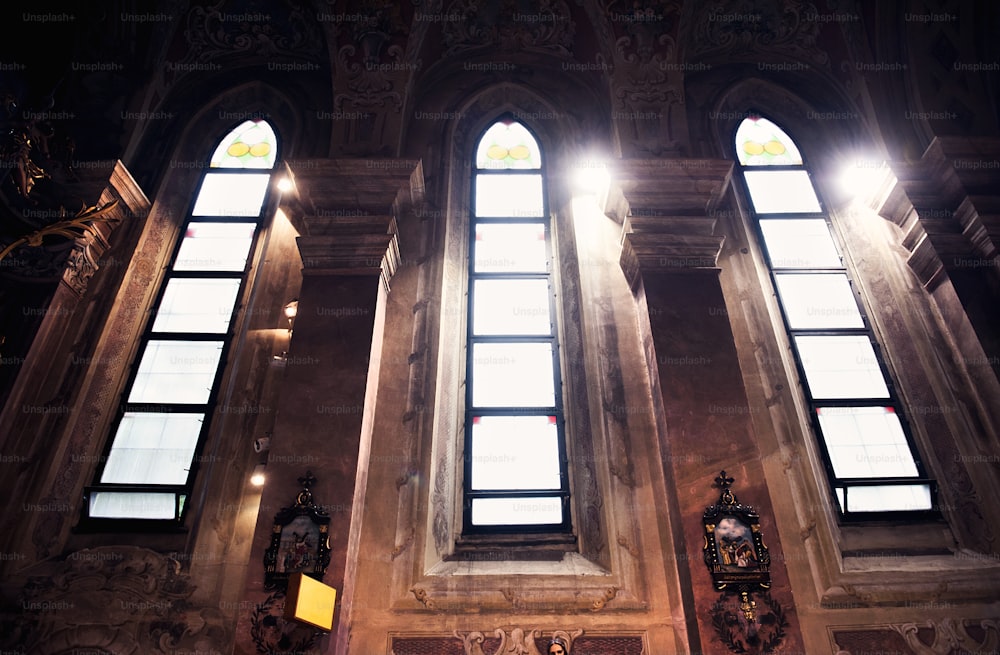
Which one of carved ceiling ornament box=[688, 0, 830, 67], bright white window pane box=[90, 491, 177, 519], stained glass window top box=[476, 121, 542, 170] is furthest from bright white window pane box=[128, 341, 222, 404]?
carved ceiling ornament box=[688, 0, 830, 67]

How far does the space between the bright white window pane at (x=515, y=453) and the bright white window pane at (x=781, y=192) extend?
3.45 metres

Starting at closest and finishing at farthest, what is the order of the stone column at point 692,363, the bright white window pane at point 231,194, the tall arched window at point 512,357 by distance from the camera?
the stone column at point 692,363 < the tall arched window at point 512,357 < the bright white window pane at point 231,194

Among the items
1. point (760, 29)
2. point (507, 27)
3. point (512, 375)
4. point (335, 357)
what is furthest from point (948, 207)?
point (335, 357)

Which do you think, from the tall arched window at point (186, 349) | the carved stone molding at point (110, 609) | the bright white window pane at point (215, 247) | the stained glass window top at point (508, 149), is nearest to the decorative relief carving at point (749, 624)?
the carved stone molding at point (110, 609)

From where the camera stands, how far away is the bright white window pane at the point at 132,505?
190 inches

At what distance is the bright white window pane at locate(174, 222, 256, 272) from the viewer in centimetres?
623

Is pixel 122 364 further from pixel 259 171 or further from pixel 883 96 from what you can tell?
pixel 883 96

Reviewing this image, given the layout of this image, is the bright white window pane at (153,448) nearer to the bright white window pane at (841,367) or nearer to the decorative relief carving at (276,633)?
the decorative relief carving at (276,633)

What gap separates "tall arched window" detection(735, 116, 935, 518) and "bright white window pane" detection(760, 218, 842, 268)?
0.03 ft

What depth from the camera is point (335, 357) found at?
16.5 feet

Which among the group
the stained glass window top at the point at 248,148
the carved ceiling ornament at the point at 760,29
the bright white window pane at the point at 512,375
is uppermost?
the carved ceiling ornament at the point at 760,29

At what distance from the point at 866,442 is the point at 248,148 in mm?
6913

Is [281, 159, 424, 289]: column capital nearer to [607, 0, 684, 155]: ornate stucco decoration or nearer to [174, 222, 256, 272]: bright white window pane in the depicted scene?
[174, 222, 256, 272]: bright white window pane

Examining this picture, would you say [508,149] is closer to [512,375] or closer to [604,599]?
[512,375]
